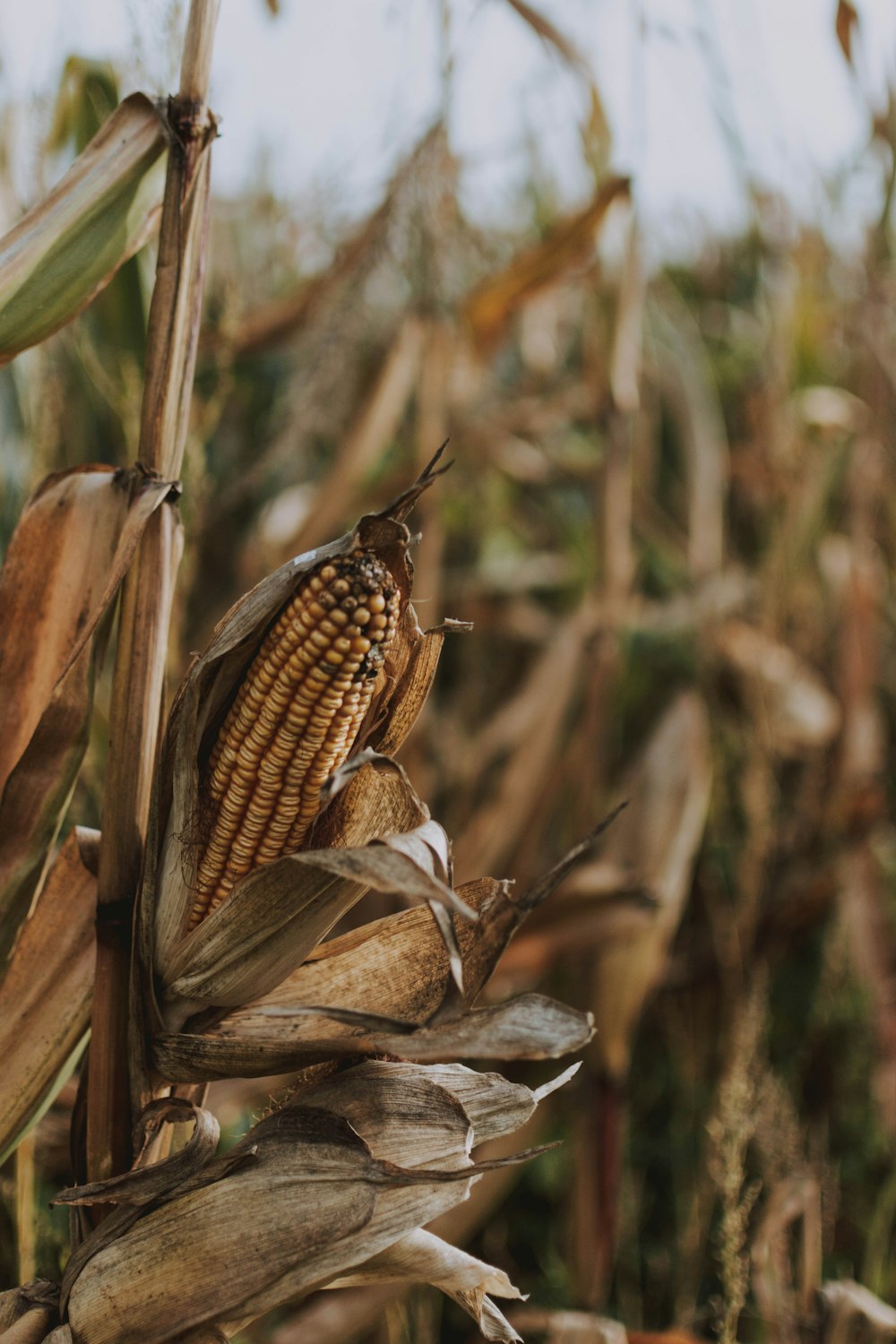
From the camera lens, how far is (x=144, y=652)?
49cm

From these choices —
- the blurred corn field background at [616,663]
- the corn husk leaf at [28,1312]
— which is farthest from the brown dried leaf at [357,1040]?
the blurred corn field background at [616,663]

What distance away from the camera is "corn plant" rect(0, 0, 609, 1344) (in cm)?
42

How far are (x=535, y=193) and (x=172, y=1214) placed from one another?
167 centimetres

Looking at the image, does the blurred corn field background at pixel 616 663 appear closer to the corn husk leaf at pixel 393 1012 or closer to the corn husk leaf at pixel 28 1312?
the corn husk leaf at pixel 28 1312

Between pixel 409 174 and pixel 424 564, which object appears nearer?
pixel 409 174

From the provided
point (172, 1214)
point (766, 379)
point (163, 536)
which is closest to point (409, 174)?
point (163, 536)

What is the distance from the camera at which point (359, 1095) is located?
1.51 ft

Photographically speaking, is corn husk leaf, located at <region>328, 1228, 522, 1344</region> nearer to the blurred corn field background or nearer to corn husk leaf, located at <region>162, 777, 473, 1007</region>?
corn husk leaf, located at <region>162, 777, 473, 1007</region>

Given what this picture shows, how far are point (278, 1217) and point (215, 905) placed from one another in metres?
0.13

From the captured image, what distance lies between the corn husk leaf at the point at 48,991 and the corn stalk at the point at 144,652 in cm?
6

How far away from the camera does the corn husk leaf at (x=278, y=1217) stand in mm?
433

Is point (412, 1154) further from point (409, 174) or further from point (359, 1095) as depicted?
point (409, 174)

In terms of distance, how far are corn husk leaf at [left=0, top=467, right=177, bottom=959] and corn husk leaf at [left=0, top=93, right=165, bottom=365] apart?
0.08m

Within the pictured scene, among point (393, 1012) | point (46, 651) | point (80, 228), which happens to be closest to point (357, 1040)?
point (393, 1012)
